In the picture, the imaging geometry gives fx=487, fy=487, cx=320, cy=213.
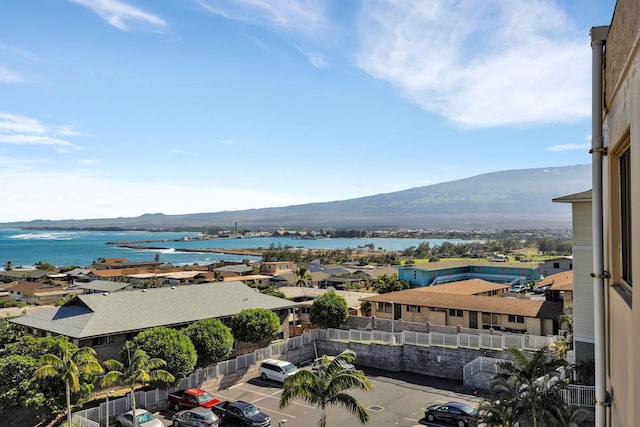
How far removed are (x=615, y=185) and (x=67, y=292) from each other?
75.2 meters

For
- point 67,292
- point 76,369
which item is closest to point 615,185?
point 76,369

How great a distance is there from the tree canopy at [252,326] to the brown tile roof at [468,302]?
11.4 meters

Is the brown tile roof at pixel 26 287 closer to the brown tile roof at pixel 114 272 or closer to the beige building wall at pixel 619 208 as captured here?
the brown tile roof at pixel 114 272

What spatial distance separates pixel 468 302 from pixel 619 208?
32.3m

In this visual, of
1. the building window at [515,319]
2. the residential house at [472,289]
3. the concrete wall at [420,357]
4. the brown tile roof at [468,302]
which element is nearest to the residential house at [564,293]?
the brown tile roof at [468,302]

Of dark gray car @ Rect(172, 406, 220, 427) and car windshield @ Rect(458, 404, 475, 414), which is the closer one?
dark gray car @ Rect(172, 406, 220, 427)

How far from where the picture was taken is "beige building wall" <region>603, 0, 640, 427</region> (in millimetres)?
3826

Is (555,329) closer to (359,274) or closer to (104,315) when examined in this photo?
(104,315)

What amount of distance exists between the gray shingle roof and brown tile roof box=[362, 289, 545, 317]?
9788 millimetres

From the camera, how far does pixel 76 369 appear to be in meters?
19.0

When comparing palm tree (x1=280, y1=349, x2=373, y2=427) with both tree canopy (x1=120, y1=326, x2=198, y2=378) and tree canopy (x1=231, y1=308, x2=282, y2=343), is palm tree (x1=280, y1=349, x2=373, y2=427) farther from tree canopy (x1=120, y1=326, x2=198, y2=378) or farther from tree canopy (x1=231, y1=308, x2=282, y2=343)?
tree canopy (x1=231, y1=308, x2=282, y2=343)

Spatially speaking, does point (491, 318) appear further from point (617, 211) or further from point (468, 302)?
point (617, 211)

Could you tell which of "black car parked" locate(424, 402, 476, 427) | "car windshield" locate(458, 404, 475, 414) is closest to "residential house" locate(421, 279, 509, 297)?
"car windshield" locate(458, 404, 475, 414)

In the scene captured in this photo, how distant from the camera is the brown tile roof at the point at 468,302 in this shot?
3312cm
